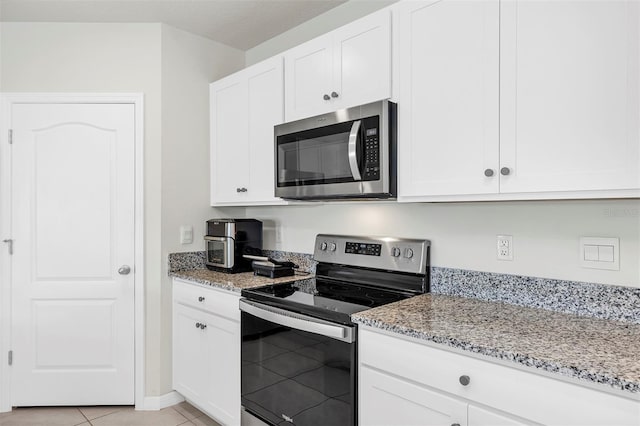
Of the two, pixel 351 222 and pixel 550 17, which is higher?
pixel 550 17

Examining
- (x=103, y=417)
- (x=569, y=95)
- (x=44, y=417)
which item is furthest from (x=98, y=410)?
(x=569, y=95)

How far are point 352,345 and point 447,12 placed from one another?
1365mm

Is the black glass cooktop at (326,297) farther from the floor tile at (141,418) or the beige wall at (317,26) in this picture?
the beige wall at (317,26)

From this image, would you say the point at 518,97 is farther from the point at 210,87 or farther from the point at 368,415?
the point at 210,87

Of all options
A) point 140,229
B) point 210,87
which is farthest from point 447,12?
point 140,229

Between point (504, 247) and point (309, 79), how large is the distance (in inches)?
50.0

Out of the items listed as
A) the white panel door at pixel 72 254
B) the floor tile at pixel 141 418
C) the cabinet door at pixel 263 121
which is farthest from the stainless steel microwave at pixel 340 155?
the floor tile at pixel 141 418

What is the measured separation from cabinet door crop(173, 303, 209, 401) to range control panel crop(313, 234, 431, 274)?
855mm

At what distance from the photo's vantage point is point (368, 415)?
1.55m

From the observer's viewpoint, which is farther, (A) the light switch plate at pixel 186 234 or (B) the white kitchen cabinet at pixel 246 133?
(A) the light switch plate at pixel 186 234

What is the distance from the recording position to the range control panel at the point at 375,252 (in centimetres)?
202

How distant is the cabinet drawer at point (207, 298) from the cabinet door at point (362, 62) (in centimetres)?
116

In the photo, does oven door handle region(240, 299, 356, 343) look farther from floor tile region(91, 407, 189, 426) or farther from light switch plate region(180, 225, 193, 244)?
floor tile region(91, 407, 189, 426)

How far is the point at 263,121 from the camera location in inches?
96.3
